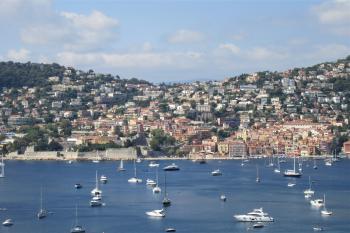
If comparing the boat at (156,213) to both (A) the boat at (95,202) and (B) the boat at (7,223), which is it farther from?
(B) the boat at (7,223)

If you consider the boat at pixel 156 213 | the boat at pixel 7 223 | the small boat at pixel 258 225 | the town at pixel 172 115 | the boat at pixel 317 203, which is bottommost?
the small boat at pixel 258 225

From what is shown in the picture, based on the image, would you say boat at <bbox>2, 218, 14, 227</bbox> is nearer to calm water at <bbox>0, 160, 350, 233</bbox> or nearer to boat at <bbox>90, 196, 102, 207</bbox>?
calm water at <bbox>0, 160, 350, 233</bbox>

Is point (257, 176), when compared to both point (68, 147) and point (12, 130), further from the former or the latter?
point (12, 130)

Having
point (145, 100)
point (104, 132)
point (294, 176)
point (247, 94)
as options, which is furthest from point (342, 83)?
point (294, 176)

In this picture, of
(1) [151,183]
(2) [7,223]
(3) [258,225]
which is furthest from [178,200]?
(2) [7,223]

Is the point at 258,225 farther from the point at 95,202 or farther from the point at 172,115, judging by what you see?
the point at 172,115

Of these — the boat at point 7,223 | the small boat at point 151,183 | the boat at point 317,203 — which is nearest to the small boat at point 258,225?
the boat at point 317,203
